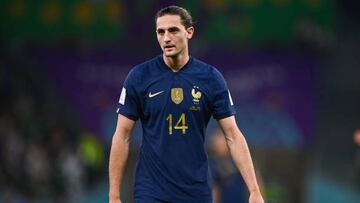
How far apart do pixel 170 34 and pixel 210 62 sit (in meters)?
10.1

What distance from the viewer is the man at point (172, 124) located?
22.2 ft

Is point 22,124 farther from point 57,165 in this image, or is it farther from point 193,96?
point 193,96

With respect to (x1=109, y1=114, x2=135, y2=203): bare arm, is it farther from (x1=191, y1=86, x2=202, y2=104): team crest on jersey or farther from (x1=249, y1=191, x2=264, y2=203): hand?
(x1=249, y1=191, x2=264, y2=203): hand

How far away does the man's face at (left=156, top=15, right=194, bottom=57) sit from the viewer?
22.3ft

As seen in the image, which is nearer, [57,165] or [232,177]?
[232,177]

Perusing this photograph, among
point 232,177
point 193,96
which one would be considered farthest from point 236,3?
point 193,96

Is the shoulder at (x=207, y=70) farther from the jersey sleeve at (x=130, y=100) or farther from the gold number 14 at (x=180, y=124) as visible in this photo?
the jersey sleeve at (x=130, y=100)

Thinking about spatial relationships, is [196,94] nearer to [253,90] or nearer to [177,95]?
[177,95]

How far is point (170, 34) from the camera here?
22.3 feet

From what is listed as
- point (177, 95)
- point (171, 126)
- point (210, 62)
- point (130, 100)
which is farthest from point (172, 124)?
point (210, 62)

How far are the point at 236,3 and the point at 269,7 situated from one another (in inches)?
23.6

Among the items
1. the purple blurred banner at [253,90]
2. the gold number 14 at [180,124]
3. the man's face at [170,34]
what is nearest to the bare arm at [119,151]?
the gold number 14 at [180,124]

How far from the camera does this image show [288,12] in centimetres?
1675

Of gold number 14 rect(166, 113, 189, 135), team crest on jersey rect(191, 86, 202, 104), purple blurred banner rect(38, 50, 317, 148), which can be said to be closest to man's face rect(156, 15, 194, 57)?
team crest on jersey rect(191, 86, 202, 104)
